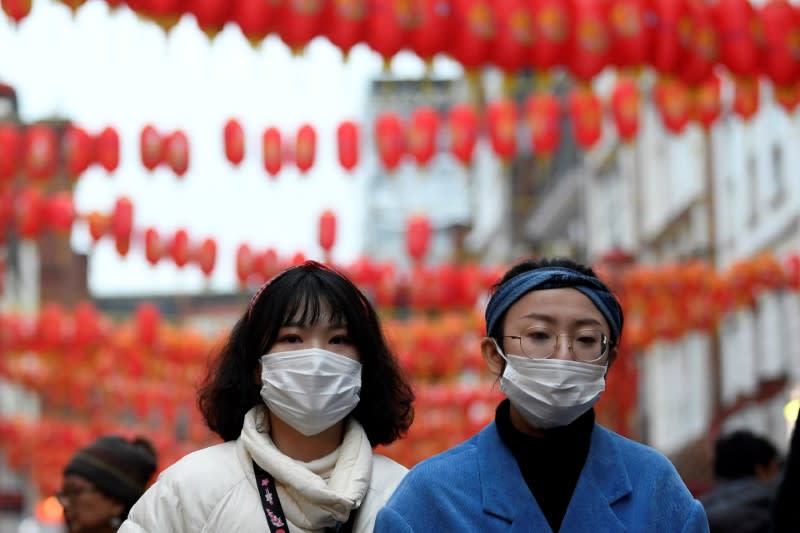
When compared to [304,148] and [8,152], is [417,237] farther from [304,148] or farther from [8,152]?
[8,152]

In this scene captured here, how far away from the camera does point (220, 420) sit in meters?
4.76

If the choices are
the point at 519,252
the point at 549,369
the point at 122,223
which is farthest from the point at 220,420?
the point at 519,252

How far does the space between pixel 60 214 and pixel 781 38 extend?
12.3 m

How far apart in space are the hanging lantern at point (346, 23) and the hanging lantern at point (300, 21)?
104mm

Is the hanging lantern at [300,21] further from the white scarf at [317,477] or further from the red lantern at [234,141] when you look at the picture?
the white scarf at [317,477]

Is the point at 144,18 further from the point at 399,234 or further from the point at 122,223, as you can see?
the point at 399,234

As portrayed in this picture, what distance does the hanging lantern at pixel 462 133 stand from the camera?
2023 cm

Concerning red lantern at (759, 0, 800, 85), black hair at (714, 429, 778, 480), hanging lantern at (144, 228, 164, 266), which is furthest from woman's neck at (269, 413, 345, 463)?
hanging lantern at (144, 228, 164, 266)

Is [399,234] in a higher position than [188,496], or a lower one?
lower

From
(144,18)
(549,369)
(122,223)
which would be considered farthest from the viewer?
(122,223)

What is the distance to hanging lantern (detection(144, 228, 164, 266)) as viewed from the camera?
23.4 m

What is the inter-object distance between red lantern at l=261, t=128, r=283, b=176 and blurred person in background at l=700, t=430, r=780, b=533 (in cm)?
1201

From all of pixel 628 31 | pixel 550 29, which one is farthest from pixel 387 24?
pixel 628 31

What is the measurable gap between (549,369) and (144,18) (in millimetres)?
8383
